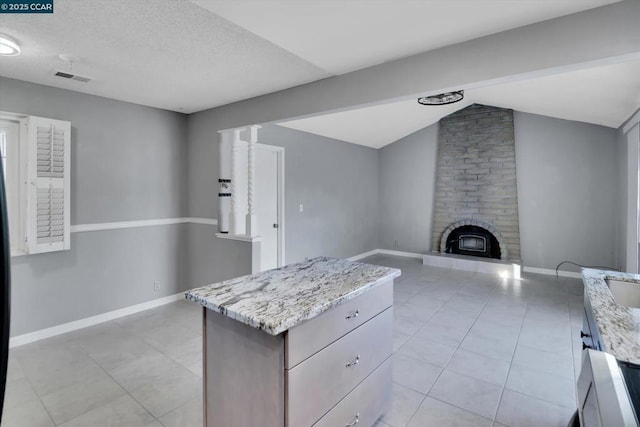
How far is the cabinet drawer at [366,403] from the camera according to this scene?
1.68 metres

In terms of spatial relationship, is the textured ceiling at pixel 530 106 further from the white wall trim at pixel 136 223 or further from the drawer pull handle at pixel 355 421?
the drawer pull handle at pixel 355 421

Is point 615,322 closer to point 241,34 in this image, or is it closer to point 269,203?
point 241,34

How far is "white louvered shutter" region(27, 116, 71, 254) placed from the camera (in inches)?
119

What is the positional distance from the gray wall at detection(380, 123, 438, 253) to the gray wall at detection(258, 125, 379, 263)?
25 centimetres

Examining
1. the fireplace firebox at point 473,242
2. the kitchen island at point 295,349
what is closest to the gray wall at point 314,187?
the fireplace firebox at point 473,242

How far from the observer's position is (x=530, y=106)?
5062 mm

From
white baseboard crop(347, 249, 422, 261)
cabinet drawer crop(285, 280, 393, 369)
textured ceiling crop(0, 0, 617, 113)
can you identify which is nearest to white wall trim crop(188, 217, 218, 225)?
textured ceiling crop(0, 0, 617, 113)

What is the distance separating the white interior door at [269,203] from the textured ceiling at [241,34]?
1.86 meters

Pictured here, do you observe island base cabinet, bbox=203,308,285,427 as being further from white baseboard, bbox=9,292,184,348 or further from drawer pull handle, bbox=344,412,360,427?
white baseboard, bbox=9,292,184,348

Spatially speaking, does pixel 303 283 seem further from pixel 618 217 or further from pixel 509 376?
pixel 618 217

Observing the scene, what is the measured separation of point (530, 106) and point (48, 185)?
624 cm

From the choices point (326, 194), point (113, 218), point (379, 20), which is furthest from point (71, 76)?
point (326, 194)

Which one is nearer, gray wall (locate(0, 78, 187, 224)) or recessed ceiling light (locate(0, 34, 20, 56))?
recessed ceiling light (locate(0, 34, 20, 56))

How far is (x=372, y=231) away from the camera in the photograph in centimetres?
738
